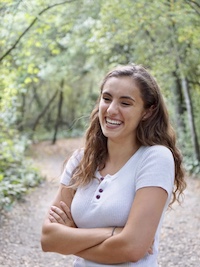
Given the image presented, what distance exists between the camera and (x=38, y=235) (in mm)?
5766

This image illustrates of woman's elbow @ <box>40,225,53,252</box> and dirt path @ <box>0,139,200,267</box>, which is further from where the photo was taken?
dirt path @ <box>0,139,200,267</box>

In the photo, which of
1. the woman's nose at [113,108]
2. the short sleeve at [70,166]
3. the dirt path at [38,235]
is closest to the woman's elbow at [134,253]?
the short sleeve at [70,166]

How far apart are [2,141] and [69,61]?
23.0 ft

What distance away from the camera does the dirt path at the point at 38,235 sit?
15.5ft

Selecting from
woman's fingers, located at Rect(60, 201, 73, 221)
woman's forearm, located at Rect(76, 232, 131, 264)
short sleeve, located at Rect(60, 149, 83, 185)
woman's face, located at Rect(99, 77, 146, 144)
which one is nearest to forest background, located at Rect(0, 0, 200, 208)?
short sleeve, located at Rect(60, 149, 83, 185)

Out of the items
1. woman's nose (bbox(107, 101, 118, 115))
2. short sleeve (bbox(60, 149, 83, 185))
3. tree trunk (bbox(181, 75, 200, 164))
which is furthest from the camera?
tree trunk (bbox(181, 75, 200, 164))

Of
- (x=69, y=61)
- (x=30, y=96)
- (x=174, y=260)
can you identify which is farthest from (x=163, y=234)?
(x=30, y=96)

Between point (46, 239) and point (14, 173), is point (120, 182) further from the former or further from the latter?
point (14, 173)

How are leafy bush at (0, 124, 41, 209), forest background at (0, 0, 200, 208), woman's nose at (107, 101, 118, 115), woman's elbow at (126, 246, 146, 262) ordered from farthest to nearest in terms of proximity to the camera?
leafy bush at (0, 124, 41, 209) < forest background at (0, 0, 200, 208) < woman's nose at (107, 101, 118, 115) < woman's elbow at (126, 246, 146, 262)

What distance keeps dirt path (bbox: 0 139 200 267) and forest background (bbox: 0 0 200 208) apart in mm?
380

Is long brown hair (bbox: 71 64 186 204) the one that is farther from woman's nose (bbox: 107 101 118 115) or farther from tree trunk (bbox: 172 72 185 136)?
tree trunk (bbox: 172 72 185 136)

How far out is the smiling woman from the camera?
5.92 ft

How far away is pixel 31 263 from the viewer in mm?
4660

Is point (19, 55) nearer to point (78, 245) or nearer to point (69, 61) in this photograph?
point (78, 245)
